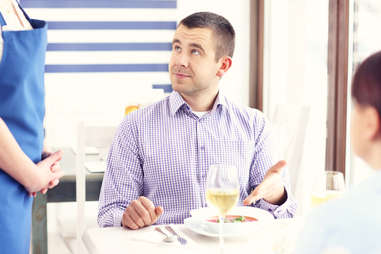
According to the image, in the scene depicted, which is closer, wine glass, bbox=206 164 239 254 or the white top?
wine glass, bbox=206 164 239 254

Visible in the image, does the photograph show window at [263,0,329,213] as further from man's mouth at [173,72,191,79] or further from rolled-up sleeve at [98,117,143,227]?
rolled-up sleeve at [98,117,143,227]

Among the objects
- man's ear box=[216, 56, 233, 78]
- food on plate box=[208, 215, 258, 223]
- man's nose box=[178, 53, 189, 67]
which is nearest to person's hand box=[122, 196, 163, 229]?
food on plate box=[208, 215, 258, 223]

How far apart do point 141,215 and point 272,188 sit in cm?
A: 43

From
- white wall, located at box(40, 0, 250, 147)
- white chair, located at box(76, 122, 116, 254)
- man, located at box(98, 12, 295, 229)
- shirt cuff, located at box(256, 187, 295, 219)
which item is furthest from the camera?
white wall, located at box(40, 0, 250, 147)

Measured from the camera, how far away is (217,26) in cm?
210

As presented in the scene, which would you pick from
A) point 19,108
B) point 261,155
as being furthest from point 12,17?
point 261,155

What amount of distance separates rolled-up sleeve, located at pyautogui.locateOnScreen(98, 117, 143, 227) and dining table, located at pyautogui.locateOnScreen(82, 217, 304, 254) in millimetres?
296

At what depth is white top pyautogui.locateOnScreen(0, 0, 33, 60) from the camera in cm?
140

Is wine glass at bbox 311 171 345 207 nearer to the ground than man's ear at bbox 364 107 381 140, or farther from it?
nearer to the ground

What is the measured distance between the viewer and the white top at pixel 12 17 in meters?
1.40

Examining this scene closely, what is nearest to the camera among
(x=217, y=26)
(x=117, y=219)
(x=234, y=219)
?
(x=234, y=219)

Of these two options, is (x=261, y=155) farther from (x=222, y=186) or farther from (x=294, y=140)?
(x=222, y=186)

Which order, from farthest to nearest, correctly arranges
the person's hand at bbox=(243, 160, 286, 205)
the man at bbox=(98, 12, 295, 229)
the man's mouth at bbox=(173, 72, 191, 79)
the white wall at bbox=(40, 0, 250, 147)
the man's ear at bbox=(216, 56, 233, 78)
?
the white wall at bbox=(40, 0, 250, 147) → the man's ear at bbox=(216, 56, 233, 78) → the man's mouth at bbox=(173, 72, 191, 79) → the man at bbox=(98, 12, 295, 229) → the person's hand at bbox=(243, 160, 286, 205)

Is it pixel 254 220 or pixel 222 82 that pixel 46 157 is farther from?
pixel 222 82
